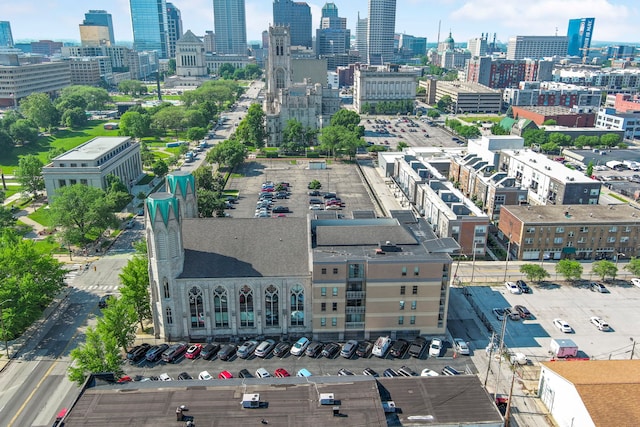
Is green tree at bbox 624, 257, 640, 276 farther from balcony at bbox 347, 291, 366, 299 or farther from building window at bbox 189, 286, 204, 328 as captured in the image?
building window at bbox 189, 286, 204, 328

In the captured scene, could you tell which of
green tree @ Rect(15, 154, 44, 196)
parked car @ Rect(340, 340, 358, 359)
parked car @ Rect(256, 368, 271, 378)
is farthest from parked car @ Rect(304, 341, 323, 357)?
green tree @ Rect(15, 154, 44, 196)

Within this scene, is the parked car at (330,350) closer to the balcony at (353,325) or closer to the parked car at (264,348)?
the balcony at (353,325)

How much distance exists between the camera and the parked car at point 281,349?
6850cm

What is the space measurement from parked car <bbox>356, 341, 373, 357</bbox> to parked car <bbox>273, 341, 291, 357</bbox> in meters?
10.1

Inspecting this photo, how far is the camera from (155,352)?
2657 inches

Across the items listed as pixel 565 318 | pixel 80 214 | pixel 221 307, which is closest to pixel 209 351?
pixel 221 307

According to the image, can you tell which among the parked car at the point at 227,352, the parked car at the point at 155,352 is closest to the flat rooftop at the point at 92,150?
the parked car at the point at 155,352

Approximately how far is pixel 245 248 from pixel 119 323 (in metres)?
20.3

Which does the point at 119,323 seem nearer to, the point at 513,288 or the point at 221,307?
the point at 221,307

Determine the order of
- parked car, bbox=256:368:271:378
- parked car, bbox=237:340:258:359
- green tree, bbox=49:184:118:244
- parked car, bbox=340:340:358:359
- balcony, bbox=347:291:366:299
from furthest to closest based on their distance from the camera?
green tree, bbox=49:184:118:244 < balcony, bbox=347:291:366:299 < parked car, bbox=340:340:358:359 < parked car, bbox=237:340:258:359 < parked car, bbox=256:368:271:378

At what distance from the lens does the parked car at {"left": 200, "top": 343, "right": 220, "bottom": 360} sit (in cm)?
6762

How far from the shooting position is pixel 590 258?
102125mm

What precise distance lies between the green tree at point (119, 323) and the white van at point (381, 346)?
3399cm

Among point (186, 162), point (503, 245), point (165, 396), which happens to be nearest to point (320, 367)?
point (165, 396)
